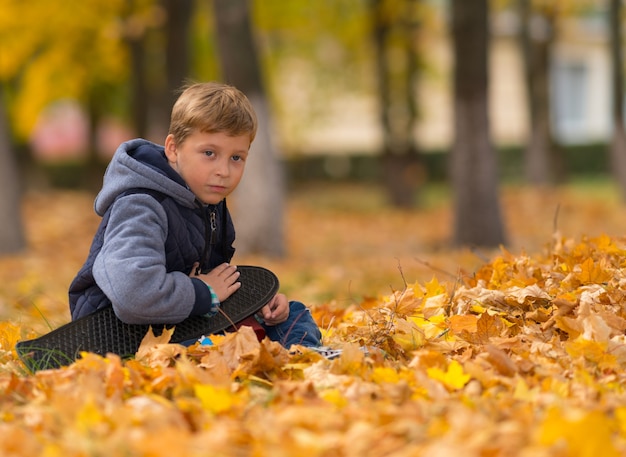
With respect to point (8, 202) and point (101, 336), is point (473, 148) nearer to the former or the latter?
point (8, 202)

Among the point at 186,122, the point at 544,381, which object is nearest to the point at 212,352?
the point at 186,122

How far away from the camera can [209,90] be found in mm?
3553

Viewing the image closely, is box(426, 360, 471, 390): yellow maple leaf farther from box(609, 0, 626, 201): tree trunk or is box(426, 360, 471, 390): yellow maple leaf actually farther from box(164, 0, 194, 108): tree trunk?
box(609, 0, 626, 201): tree trunk

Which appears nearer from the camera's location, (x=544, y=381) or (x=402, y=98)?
(x=544, y=381)

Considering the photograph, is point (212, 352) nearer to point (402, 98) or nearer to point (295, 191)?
point (402, 98)

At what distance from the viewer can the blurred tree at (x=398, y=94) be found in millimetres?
17812

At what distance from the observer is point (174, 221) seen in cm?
350

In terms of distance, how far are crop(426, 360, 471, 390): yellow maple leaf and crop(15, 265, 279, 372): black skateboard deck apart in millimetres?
966

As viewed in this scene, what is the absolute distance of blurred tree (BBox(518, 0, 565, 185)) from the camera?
64.3ft

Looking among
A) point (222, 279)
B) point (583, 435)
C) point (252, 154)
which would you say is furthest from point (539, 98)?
point (583, 435)

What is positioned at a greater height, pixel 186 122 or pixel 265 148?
pixel 186 122

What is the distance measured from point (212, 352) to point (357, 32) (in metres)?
17.4

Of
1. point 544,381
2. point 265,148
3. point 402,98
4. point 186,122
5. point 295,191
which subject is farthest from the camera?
point 295,191

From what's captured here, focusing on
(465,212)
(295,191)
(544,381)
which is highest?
(544,381)
